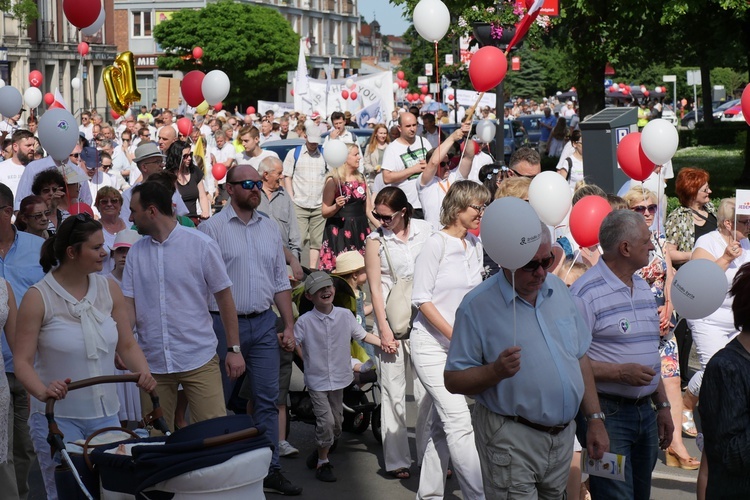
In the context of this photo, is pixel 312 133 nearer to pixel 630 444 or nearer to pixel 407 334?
pixel 407 334

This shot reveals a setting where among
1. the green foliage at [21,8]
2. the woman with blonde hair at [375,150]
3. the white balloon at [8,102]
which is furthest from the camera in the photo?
the green foliage at [21,8]

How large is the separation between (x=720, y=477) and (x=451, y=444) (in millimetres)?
2133

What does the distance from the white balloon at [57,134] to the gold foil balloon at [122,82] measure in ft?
14.6

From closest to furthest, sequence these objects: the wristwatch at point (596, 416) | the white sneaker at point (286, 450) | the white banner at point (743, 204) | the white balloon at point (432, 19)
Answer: the wristwatch at point (596, 416) < the white banner at point (743, 204) < the white sneaker at point (286, 450) < the white balloon at point (432, 19)

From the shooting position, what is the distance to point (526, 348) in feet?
15.9

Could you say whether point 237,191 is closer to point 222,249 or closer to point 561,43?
point 222,249

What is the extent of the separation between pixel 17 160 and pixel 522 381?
26.8 ft

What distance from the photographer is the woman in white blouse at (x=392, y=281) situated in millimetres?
7430

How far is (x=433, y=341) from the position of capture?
21.8ft

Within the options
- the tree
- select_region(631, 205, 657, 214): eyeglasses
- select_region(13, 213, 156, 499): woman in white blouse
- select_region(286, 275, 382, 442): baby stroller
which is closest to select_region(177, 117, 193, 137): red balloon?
select_region(286, 275, 382, 442): baby stroller

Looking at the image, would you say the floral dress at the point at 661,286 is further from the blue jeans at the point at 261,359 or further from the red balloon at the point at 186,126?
the red balloon at the point at 186,126

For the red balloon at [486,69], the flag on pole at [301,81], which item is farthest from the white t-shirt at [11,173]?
the flag on pole at [301,81]

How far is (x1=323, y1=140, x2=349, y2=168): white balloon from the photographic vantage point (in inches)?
508

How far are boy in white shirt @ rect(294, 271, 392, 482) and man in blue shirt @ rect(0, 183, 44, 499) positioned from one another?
1860 mm
